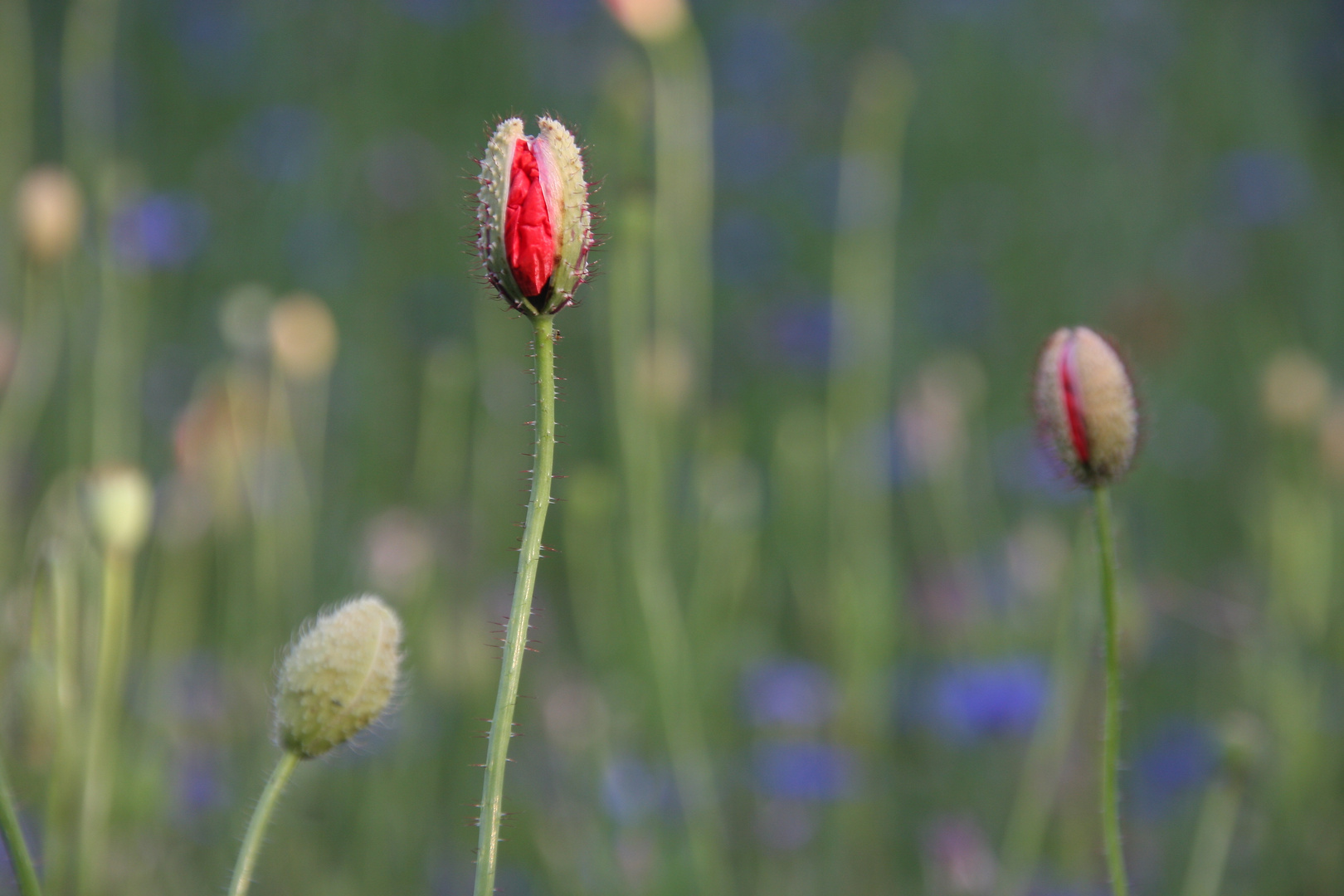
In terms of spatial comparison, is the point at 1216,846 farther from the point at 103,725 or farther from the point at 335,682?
the point at 103,725

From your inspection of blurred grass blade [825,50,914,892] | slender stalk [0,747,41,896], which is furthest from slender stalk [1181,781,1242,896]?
slender stalk [0,747,41,896]

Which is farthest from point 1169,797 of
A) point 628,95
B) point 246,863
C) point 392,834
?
point 246,863

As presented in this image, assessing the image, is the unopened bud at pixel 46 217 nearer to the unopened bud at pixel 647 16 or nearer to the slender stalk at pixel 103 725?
the slender stalk at pixel 103 725

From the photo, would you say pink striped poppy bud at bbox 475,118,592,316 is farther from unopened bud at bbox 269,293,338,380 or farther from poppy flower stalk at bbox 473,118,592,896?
unopened bud at bbox 269,293,338,380

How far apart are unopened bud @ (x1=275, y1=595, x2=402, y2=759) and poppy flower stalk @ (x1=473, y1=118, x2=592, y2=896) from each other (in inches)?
3.4

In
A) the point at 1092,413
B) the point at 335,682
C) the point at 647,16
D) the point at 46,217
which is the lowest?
the point at 335,682

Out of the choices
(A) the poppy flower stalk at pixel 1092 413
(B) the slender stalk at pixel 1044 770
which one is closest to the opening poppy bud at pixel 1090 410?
(A) the poppy flower stalk at pixel 1092 413

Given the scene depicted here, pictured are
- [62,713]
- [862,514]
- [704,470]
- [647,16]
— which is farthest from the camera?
[862,514]

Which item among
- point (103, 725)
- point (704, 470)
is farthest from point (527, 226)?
point (704, 470)

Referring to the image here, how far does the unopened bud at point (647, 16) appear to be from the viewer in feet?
3.60

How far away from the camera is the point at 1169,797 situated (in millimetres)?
1522

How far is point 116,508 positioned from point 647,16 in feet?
1.98

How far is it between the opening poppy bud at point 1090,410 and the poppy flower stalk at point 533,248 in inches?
9.8

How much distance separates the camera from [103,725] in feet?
2.83
